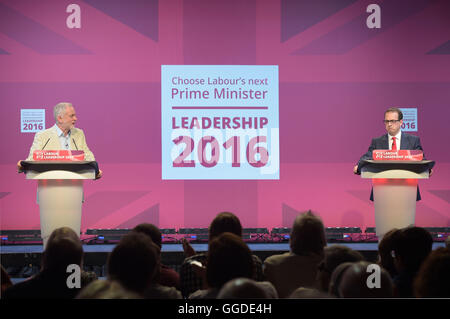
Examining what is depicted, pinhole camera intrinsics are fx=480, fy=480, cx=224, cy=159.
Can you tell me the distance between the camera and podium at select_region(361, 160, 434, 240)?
11.8ft

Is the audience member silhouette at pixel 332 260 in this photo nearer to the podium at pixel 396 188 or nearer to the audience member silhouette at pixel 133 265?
the audience member silhouette at pixel 133 265

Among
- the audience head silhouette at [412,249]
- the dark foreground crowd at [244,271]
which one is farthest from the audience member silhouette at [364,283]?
the audience head silhouette at [412,249]

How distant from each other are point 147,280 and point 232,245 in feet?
1.20

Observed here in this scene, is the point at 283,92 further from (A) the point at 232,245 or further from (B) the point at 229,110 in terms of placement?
(A) the point at 232,245

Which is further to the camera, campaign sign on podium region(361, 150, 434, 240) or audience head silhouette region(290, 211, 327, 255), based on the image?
campaign sign on podium region(361, 150, 434, 240)

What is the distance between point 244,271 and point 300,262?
30.8 inches

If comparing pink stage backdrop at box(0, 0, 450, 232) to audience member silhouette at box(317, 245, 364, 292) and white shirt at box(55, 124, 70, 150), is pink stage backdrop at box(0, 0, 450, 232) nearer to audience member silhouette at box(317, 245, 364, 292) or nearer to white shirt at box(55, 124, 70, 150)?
white shirt at box(55, 124, 70, 150)

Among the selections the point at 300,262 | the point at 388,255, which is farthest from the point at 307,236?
the point at 388,255

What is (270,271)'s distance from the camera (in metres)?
2.65

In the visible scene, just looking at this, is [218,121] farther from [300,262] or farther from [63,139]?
[300,262]

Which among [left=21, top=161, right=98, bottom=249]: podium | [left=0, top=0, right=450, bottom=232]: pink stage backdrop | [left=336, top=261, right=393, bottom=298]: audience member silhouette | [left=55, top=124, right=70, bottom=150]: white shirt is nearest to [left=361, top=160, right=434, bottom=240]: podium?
[left=336, top=261, right=393, bottom=298]: audience member silhouette

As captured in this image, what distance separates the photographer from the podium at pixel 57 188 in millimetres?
3513

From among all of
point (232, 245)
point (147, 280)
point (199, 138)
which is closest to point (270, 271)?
point (232, 245)

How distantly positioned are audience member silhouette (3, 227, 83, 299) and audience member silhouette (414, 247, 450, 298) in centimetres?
145
